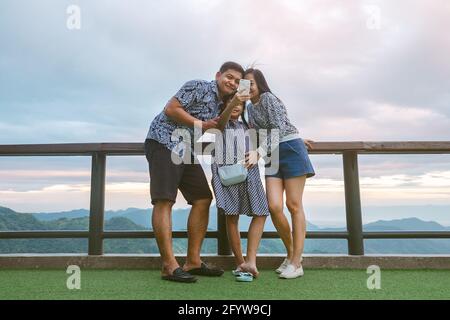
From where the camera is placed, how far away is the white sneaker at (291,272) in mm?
2404

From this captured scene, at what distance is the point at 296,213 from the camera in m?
2.51

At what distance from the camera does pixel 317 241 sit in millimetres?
2936

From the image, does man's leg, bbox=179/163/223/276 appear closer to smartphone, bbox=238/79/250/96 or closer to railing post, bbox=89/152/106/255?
smartphone, bbox=238/79/250/96

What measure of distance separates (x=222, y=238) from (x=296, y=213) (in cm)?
66

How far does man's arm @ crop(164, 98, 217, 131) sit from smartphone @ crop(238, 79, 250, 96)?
0.26 m

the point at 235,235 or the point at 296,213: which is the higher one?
the point at 296,213

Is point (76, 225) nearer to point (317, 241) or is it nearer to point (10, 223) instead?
point (10, 223)

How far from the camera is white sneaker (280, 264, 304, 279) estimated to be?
2.40m

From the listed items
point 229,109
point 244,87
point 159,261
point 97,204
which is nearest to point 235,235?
point 159,261

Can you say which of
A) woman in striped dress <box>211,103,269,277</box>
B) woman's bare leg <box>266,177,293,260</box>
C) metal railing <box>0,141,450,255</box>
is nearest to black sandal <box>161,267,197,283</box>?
woman in striped dress <box>211,103,269,277</box>

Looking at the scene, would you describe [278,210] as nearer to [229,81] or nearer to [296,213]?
[296,213]

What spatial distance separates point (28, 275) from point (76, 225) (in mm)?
529

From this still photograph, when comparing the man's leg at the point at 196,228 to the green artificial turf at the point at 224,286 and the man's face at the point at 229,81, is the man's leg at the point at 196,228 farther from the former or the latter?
the man's face at the point at 229,81
